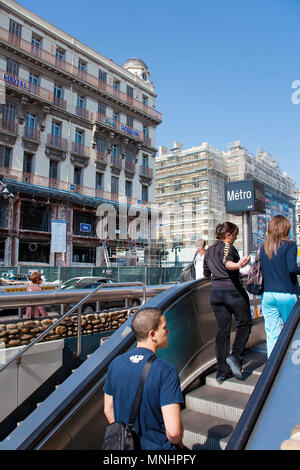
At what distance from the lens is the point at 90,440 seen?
2477 millimetres

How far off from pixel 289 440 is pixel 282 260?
1845mm

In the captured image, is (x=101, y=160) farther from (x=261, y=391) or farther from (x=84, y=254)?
(x=261, y=391)

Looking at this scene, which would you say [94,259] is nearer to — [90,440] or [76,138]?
[76,138]

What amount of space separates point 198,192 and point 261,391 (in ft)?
139

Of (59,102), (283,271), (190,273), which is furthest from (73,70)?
(283,271)

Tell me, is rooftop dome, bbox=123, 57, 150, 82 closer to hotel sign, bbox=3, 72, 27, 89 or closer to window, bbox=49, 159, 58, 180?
hotel sign, bbox=3, 72, 27, 89

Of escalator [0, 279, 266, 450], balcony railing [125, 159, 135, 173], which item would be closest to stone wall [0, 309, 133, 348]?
escalator [0, 279, 266, 450]

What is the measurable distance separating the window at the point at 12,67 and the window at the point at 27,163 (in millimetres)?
5556

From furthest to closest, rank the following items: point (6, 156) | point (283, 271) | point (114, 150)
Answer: point (114, 150)
point (6, 156)
point (283, 271)

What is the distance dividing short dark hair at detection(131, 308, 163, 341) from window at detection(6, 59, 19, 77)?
26273 millimetres

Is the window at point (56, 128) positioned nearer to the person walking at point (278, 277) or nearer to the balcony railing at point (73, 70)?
the balcony railing at point (73, 70)

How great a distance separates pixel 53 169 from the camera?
85.0 feet

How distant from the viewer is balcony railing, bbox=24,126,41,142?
78.6 feet

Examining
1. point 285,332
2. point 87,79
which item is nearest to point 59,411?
point 285,332
